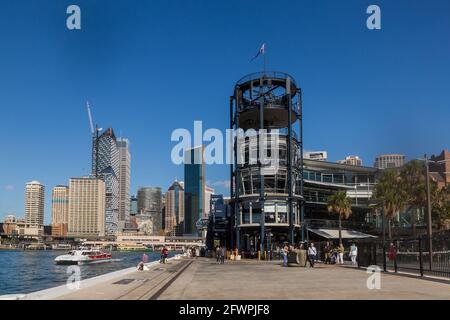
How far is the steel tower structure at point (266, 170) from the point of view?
7381 centimetres

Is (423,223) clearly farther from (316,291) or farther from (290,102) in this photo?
(316,291)

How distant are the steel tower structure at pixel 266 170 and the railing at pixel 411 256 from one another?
35.2 m

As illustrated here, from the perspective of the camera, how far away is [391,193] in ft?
226

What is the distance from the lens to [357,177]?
321ft

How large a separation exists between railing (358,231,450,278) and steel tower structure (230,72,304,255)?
116ft

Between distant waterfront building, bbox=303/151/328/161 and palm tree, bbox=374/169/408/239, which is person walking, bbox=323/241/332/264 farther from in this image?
distant waterfront building, bbox=303/151/328/161

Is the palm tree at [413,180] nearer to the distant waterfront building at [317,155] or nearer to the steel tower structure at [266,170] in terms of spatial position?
the steel tower structure at [266,170]

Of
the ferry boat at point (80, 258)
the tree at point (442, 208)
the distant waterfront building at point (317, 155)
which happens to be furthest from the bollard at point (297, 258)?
the distant waterfront building at point (317, 155)

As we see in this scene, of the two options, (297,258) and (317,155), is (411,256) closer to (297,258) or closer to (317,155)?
(297,258)

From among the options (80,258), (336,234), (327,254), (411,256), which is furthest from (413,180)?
(80,258)

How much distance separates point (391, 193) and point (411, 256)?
135ft
